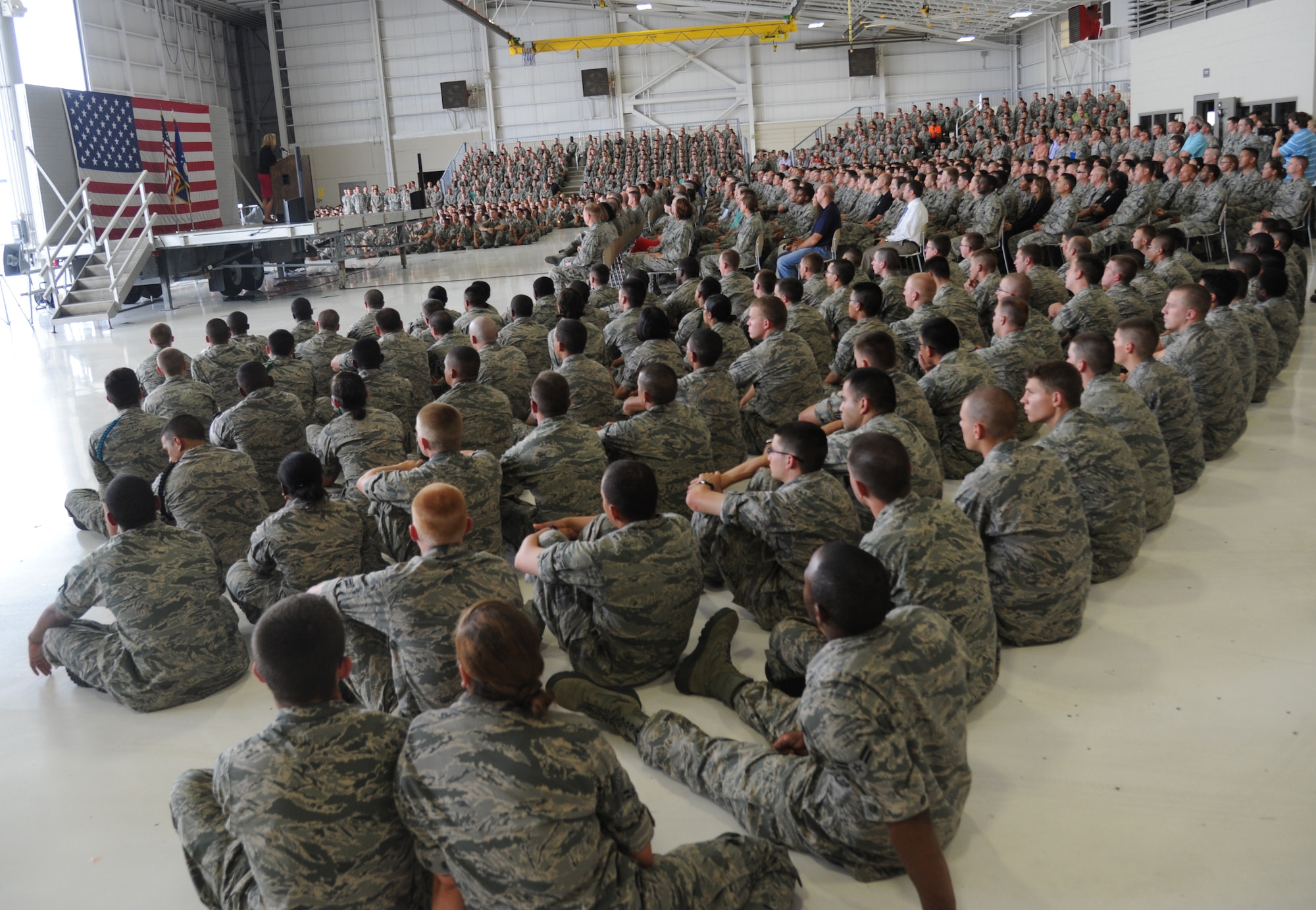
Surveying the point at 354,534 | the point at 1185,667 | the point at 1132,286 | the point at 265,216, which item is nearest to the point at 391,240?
the point at 265,216

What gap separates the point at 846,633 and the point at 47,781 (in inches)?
106

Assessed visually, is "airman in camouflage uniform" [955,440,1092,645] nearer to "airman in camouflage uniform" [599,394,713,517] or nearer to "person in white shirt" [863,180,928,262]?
"airman in camouflage uniform" [599,394,713,517]

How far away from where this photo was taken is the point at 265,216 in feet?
64.6

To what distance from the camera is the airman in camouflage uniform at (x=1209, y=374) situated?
5324 millimetres

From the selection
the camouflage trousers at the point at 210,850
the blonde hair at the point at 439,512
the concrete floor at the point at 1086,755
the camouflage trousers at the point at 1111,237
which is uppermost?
the camouflage trousers at the point at 1111,237

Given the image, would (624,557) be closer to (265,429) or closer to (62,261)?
(265,429)

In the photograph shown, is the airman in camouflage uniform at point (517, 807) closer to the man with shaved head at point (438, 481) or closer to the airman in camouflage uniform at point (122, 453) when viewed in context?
the man with shaved head at point (438, 481)

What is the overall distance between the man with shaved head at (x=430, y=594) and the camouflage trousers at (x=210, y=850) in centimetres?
60

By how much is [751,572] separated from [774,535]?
32cm

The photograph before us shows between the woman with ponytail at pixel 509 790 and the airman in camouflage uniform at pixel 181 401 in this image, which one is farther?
the airman in camouflage uniform at pixel 181 401

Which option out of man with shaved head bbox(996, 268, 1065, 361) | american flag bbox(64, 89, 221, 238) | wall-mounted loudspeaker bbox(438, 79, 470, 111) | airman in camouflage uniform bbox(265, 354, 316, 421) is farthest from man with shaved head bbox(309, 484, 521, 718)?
wall-mounted loudspeaker bbox(438, 79, 470, 111)

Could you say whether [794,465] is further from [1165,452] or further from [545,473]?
[1165,452]

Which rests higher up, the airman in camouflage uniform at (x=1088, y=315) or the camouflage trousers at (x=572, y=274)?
the camouflage trousers at (x=572, y=274)

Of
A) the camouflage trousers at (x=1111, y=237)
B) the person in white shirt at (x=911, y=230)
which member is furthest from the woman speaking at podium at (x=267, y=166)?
the camouflage trousers at (x=1111, y=237)
